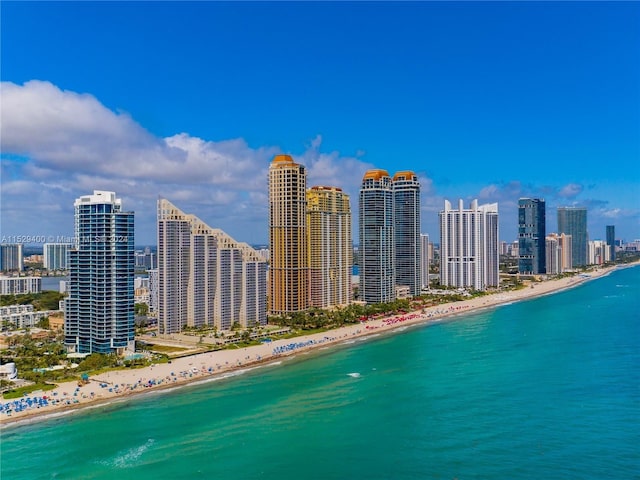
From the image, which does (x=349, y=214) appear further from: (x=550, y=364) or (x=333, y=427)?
(x=333, y=427)

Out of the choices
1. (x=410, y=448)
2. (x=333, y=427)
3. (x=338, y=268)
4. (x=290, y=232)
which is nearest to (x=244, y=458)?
(x=333, y=427)

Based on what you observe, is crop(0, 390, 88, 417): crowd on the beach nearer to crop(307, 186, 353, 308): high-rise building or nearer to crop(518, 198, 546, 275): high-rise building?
crop(307, 186, 353, 308): high-rise building

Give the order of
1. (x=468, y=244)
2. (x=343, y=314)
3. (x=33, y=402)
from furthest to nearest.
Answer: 1. (x=468, y=244)
2. (x=343, y=314)
3. (x=33, y=402)

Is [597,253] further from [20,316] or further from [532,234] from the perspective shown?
[20,316]

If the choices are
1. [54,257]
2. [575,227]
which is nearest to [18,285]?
[54,257]

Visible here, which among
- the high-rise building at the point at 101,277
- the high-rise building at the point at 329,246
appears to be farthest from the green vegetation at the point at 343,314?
the high-rise building at the point at 101,277

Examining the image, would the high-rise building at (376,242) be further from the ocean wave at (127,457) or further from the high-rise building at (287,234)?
the ocean wave at (127,457)

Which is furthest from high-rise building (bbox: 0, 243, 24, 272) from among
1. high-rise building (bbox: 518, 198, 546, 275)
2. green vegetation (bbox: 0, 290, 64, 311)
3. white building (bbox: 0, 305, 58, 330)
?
Result: high-rise building (bbox: 518, 198, 546, 275)
